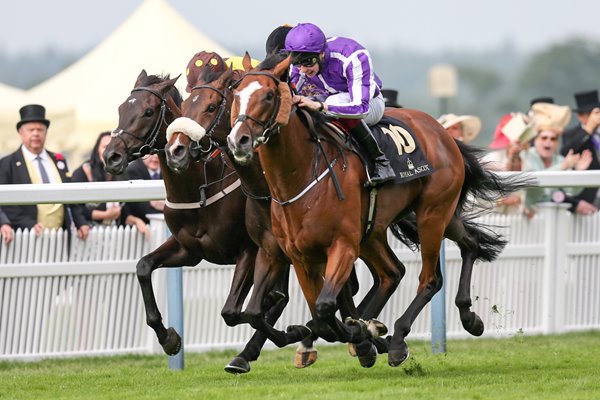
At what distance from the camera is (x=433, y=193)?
28.4 feet

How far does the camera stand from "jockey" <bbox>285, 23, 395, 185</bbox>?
302 inches

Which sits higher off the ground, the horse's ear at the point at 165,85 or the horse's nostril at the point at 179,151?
the horse's ear at the point at 165,85

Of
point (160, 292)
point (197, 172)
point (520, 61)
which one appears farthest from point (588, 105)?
point (520, 61)

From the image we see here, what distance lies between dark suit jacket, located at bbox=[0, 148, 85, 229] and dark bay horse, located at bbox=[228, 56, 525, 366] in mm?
2689

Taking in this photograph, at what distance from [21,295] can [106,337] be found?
690 mm

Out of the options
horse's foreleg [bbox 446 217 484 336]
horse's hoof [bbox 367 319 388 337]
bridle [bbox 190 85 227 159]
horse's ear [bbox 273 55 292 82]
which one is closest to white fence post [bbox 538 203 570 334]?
horse's foreleg [bbox 446 217 484 336]

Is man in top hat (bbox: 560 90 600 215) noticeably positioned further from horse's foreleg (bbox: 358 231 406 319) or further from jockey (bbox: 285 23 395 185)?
jockey (bbox: 285 23 395 185)

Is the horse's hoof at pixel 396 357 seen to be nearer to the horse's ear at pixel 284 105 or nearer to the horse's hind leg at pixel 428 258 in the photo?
the horse's hind leg at pixel 428 258

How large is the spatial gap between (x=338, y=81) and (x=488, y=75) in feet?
213

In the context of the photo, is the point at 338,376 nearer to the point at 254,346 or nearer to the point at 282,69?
the point at 254,346

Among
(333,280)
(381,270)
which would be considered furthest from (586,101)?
(333,280)

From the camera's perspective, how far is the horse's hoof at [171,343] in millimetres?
8578

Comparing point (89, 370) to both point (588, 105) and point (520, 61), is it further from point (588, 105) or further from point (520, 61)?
point (520, 61)

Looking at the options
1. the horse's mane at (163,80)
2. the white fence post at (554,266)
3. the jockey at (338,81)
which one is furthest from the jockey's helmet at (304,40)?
the white fence post at (554,266)
